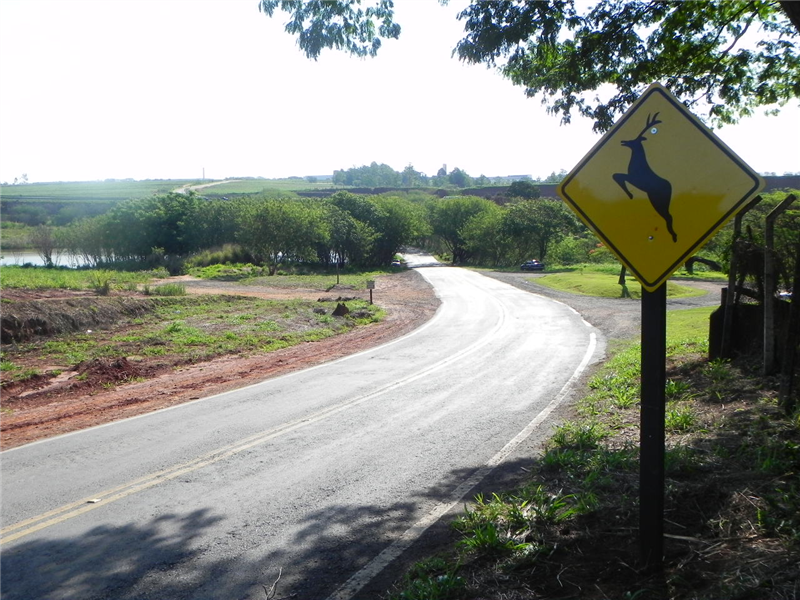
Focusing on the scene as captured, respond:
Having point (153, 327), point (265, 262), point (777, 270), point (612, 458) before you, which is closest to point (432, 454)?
point (612, 458)

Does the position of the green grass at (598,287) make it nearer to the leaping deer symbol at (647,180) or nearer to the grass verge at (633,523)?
the grass verge at (633,523)

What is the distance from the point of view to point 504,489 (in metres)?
6.35

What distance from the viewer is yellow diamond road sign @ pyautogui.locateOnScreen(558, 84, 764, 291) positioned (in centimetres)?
323

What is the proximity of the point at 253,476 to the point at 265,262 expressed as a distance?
5350cm

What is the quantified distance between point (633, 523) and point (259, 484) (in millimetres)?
3925

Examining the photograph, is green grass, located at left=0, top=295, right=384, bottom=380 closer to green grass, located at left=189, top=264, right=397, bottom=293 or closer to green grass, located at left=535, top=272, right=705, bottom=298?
green grass, located at left=189, top=264, right=397, bottom=293

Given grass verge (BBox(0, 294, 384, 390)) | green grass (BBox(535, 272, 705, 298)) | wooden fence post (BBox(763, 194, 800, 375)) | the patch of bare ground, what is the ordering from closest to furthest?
wooden fence post (BBox(763, 194, 800, 375)), the patch of bare ground, grass verge (BBox(0, 294, 384, 390)), green grass (BBox(535, 272, 705, 298))

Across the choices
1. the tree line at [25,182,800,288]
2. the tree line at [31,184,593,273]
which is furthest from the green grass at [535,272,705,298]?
the tree line at [31,184,593,273]

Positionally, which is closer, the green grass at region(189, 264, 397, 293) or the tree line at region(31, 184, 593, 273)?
the green grass at region(189, 264, 397, 293)

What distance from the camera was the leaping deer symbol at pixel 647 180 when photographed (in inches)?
131

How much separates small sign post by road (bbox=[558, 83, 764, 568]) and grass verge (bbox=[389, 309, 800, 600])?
493 millimetres

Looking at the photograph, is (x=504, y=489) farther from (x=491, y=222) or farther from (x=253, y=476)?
(x=491, y=222)

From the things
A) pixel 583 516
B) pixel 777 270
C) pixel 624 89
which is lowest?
pixel 583 516

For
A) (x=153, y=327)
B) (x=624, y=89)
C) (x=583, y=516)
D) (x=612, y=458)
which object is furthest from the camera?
(x=153, y=327)
